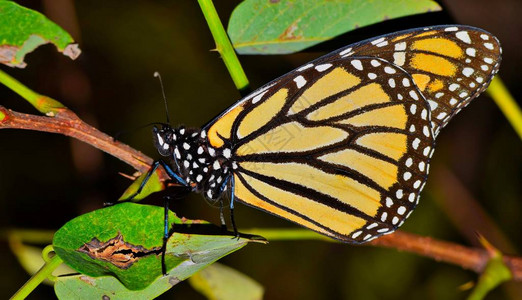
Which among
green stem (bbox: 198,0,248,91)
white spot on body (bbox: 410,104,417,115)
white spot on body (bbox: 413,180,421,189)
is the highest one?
green stem (bbox: 198,0,248,91)

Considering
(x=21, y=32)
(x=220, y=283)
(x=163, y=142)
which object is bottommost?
(x=220, y=283)

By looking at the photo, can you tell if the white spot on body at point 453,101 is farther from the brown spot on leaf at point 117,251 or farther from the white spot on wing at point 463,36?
the brown spot on leaf at point 117,251

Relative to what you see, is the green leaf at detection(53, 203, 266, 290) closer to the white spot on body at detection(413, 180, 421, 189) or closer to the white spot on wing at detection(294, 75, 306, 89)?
the white spot on wing at detection(294, 75, 306, 89)

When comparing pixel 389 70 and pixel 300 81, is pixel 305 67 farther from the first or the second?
pixel 389 70

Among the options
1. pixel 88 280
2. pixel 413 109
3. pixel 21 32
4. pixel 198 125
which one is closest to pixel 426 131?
pixel 413 109

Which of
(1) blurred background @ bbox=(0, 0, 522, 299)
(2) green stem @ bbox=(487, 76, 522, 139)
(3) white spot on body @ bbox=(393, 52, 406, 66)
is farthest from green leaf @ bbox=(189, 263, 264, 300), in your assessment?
(1) blurred background @ bbox=(0, 0, 522, 299)

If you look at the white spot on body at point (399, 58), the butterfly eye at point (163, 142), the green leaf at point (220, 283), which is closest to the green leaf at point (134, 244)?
the butterfly eye at point (163, 142)
